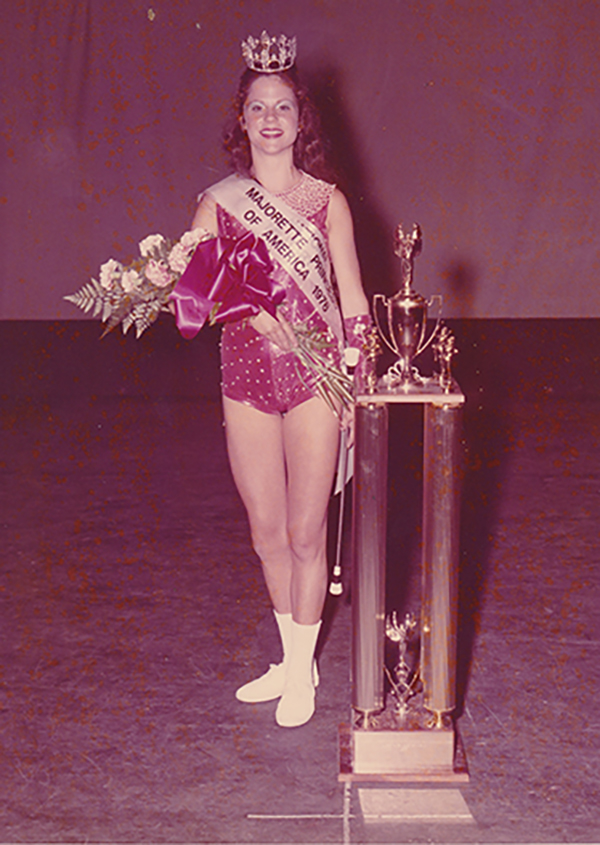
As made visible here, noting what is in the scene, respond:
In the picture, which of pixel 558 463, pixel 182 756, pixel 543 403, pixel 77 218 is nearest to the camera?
pixel 182 756

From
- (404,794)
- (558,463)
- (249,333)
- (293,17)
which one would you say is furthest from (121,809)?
(293,17)

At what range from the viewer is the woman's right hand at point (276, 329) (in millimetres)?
2303

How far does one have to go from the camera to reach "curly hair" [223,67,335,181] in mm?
2420

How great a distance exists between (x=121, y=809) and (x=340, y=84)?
22.9ft

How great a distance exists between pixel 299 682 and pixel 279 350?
0.77 m

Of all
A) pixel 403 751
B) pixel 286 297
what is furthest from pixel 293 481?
pixel 403 751

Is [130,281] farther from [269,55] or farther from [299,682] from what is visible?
[299,682]

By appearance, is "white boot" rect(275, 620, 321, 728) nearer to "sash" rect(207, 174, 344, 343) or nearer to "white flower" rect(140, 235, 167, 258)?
"sash" rect(207, 174, 344, 343)

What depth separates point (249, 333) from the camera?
7.97 ft

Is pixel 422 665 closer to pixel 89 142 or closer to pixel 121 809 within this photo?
pixel 121 809

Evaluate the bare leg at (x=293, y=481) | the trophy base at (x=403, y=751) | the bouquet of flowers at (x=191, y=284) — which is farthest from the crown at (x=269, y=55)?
the trophy base at (x=403, y=751)

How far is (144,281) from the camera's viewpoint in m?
2.23

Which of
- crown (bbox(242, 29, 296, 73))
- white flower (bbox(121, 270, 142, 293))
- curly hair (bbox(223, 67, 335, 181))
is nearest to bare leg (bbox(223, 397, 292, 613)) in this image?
white flower (bbox(121, 270, 142, 293))

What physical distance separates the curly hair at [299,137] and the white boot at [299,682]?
3.38 ft
